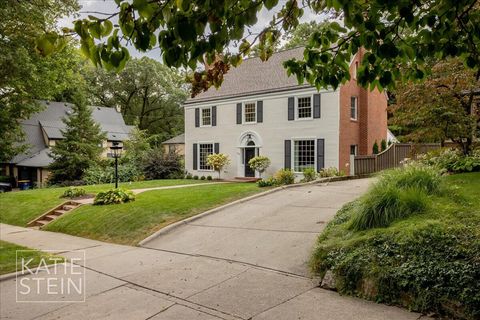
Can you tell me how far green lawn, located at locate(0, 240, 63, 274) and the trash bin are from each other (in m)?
24.2

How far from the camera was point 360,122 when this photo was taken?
69.5 feet

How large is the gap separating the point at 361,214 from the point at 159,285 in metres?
3.64

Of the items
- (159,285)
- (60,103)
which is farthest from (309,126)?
(60,103)

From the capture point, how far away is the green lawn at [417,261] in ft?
14.1

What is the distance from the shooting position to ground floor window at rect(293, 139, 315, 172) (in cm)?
2022

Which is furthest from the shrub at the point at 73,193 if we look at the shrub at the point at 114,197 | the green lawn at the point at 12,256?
the green lawn at the point at 12,256

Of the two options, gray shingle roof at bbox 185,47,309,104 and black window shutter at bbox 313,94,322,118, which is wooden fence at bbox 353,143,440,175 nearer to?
black window shutter at bbox 313,94,322,118

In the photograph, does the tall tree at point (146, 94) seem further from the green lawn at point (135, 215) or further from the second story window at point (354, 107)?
the green lawn at point (135, 215)

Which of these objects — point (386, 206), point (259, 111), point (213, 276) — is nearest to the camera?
point (213, 276)

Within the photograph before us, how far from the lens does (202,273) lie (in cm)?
646

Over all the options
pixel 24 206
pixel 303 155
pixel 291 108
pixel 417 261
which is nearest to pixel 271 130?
pixel 291 108

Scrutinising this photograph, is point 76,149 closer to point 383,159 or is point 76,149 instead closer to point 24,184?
point 24,184

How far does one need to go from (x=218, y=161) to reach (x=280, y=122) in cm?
469

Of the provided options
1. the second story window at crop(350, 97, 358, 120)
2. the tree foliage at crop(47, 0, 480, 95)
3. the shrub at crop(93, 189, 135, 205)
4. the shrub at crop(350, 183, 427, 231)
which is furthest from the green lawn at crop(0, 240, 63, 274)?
the second story window at crop(350, 97, 358, 120)
